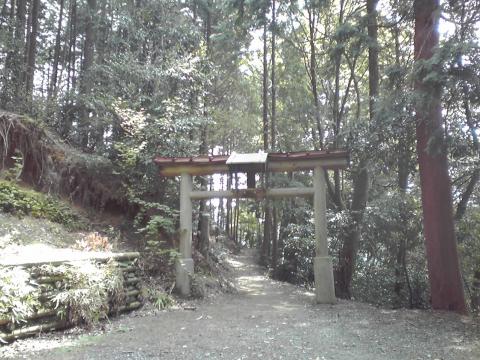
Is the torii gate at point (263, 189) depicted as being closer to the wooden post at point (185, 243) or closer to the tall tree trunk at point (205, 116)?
the wooden post at point (185, 243)

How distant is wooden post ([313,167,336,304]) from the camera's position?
827cm

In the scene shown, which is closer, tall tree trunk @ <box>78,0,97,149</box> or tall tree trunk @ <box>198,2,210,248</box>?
tall tree trunk @ <box>78,0,97,149</box>

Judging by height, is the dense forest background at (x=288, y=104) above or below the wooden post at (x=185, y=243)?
above

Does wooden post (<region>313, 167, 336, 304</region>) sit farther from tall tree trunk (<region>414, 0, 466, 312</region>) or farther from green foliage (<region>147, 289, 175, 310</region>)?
green foliage (<region>147, 289, 175, 310</region>)

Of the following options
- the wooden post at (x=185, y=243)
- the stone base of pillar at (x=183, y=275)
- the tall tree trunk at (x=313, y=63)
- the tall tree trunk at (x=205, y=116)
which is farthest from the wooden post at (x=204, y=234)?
the tall tree trunk at (x=313, y=63)

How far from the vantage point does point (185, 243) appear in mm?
8914

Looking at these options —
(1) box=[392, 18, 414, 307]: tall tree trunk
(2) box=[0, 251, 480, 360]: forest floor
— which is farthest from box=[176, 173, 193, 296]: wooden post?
(1) box=[392, 18, 414, 307]: tall tree trunk

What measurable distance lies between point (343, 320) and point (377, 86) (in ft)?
25.7

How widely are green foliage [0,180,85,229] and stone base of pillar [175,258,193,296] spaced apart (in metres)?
2.59

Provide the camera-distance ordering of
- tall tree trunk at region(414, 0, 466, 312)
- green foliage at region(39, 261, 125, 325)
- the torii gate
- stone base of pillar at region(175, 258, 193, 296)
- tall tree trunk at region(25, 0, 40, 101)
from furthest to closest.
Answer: tall tree trunk at region(25, 0, 40, 101), stone base of pillar at region(175, 258, 193, 296), the torii gate, tall tree trunk at region(414, 0, 466, 312), green foliage at region(39, 261, 125, 325)

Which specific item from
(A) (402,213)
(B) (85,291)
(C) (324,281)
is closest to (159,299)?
(B) (85,291)

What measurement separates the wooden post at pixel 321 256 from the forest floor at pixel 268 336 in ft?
1.42

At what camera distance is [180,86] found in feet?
42.8

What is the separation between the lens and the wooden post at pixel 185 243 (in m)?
8.61
